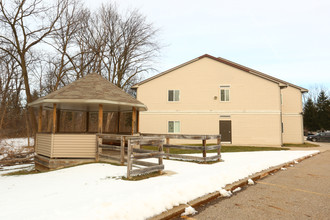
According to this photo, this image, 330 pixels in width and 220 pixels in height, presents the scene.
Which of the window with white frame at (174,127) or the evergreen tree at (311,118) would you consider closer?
the window with white frame at (174,127)

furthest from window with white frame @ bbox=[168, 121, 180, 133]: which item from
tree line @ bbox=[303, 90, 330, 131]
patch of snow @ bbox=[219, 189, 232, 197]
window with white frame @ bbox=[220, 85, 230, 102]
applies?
tree line @ bbox=[303, 90, 330, 131]

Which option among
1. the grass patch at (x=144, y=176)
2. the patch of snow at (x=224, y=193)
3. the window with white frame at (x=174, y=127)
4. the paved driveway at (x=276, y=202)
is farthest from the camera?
the window with white frame at (x=174, y=127)

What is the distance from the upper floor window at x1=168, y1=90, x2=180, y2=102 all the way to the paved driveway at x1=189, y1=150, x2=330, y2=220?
1663cm

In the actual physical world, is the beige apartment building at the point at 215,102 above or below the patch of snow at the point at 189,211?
above

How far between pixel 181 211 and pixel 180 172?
3.38 meters

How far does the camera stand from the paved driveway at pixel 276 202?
14.6 ft

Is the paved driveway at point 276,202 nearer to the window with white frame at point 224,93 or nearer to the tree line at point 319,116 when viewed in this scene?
the window with white frame at point 224,93

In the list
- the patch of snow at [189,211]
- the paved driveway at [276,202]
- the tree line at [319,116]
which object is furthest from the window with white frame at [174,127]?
the tree line at [319,116]

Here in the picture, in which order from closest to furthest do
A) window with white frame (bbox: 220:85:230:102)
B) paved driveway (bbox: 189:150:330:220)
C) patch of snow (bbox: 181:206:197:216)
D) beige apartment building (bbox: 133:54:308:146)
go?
paved driveway (bbox: 189:150:330:220) → patch of snow (bbox: 181:206:197:216) → beige apartment building (bbox: 133:54:308:146) → window with white frame (bbox: 220:85:230:102)

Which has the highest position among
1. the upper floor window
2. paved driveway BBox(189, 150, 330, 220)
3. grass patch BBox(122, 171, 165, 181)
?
the upper floor window

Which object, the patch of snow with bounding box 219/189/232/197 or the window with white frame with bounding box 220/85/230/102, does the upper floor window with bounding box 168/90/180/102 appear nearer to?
the window with white frame with bounding box 220/85/230/102

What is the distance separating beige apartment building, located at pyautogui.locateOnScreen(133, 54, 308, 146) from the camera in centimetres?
2181

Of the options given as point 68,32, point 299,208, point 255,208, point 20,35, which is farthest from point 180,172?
point 68,32

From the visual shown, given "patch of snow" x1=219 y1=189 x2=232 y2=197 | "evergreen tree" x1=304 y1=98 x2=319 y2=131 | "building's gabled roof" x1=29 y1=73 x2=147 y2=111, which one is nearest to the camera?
"patch of snow" x1=219 y1=189 x2=232 y2=197
